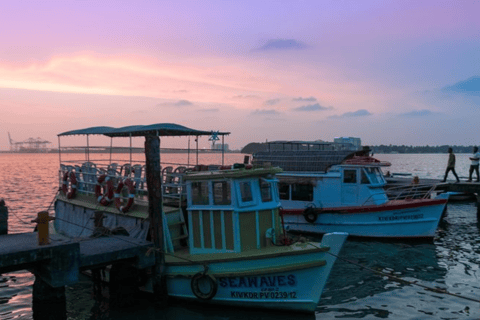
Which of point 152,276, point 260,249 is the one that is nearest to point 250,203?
point 260,249

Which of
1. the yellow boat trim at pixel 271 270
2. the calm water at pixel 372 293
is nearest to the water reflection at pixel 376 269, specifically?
the calm water at pixel 372 293

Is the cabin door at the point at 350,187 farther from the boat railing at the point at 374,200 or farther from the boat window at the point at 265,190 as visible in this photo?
the boat window at the point at 265,190

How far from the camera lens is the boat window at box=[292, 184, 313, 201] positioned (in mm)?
21780

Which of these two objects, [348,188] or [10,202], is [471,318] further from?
[10,202]

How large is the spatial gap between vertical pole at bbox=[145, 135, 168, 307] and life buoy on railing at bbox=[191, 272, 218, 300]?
1060 millimetres

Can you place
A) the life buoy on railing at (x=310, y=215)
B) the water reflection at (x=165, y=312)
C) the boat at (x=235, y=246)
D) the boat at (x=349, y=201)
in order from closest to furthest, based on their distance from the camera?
the boat at (x=235, y=246) < the water reflection at (x=165, y=312) < the boat at (x=349, y=201) < the life buoy on railing at (x=310, y=215)

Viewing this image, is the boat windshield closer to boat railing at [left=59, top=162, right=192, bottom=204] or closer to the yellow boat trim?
boat railing at [left=59, top=162, right=192, bottom=204]

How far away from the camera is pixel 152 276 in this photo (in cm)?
1159

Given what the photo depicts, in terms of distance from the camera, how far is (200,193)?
11578mm

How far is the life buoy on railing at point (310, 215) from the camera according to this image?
20953mm

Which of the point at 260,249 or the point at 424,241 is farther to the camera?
the point at 424,241

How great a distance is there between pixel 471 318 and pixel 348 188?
33.0 feet

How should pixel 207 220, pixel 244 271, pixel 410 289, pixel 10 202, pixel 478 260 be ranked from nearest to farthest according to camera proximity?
pixel 244 271, pixel 207 220, pixel 410 289, pixel 478 260, pixel 10 202

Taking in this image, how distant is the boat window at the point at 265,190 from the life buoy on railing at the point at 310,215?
988 cm
